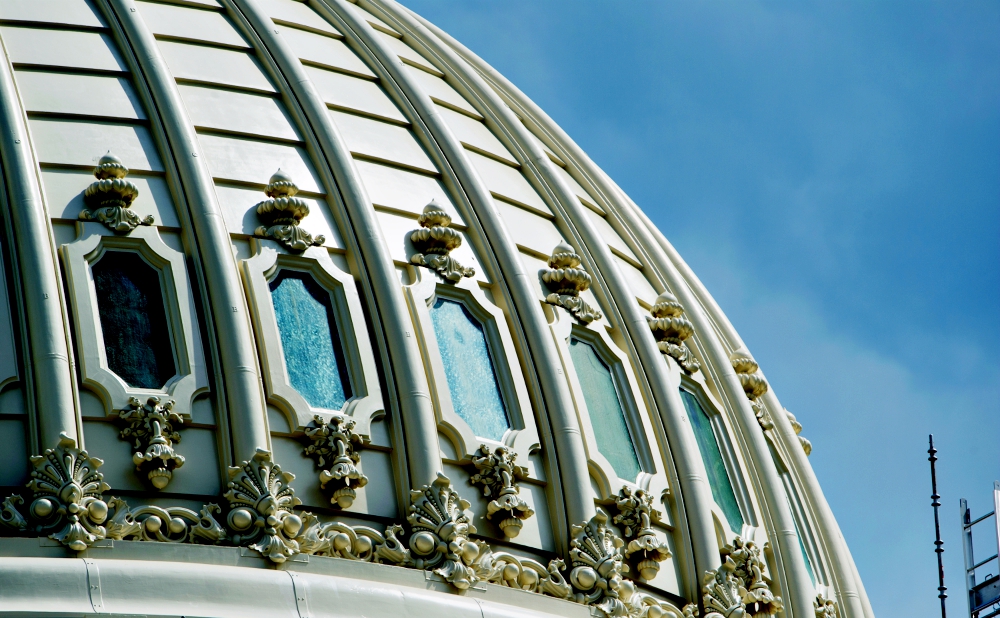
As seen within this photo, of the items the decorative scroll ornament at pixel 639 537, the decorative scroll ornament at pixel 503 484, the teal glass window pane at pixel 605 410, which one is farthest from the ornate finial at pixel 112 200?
the decorative scroll ornament at pixel 639 537

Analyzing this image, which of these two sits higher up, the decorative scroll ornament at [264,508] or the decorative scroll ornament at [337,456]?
the decorative scroll ornament at [337,456]

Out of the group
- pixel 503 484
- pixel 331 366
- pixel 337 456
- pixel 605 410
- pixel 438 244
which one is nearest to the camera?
pixel 337 456

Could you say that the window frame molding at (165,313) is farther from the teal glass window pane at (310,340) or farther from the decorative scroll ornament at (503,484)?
the decorative scroll ornament at (503,484)

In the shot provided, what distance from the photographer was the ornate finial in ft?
87.7

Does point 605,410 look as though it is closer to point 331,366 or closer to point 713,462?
point 713,462

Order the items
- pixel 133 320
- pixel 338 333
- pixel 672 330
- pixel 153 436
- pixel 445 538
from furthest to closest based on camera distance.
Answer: pixel 672 330
pixel 338 333
pixel 133 320
pixel 445 538
pixel 153 436

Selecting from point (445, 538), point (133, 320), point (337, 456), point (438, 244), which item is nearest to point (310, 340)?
point (337, 456)

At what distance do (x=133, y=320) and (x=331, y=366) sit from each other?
2770mm

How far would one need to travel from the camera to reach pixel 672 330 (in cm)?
3181

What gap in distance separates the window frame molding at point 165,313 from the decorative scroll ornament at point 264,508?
51.1 inches

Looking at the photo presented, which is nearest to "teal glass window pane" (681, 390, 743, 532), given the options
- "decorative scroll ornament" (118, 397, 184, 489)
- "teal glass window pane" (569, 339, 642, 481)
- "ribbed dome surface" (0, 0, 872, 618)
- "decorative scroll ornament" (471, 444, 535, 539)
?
"ribbed dome surface" (0, 0, 872, 618)

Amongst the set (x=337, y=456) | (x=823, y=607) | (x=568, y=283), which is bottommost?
(x=823, y=607)

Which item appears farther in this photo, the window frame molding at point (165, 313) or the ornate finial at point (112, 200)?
the ornate finial at point (112, 200)

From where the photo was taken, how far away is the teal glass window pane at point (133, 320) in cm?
2556
